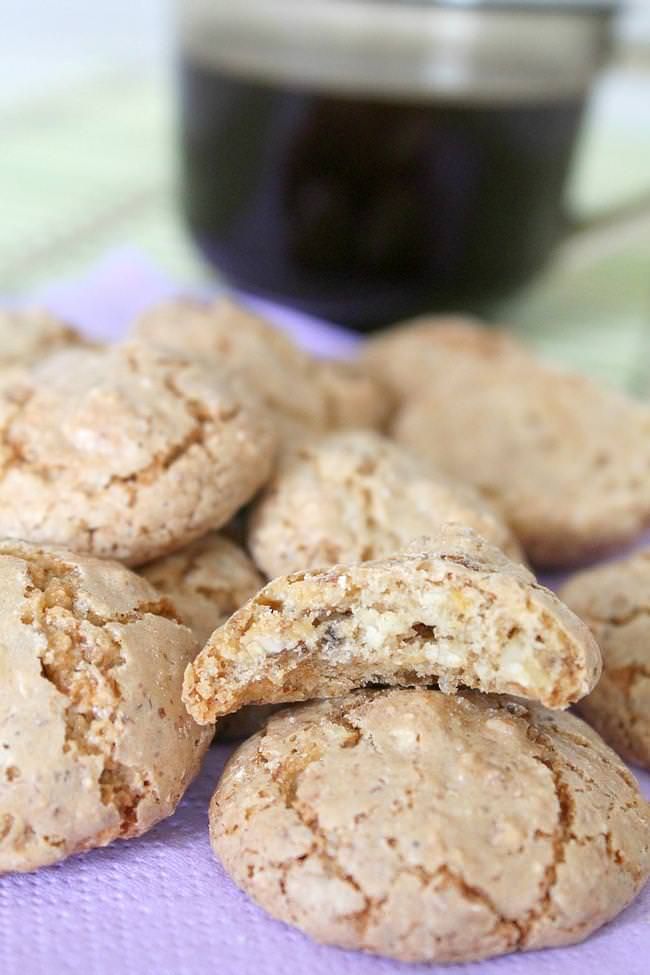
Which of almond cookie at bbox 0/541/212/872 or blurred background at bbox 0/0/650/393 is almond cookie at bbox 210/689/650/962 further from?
blurred background at bbox 0/0/650/393

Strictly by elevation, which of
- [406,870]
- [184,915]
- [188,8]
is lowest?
[184,915]

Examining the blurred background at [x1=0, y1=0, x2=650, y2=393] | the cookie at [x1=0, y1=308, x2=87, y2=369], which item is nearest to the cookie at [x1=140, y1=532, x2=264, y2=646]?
the cookie at [x1=0, y1=308, x2=87, y2=369]

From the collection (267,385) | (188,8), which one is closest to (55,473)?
(267,385)

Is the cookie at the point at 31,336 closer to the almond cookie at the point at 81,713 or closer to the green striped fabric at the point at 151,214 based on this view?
the almond cookie at the point at 81,713

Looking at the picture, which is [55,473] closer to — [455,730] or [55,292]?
[455,730]

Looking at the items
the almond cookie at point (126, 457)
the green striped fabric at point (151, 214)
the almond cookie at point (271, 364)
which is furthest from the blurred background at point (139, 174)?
the almond cookie at point (126, 457)
